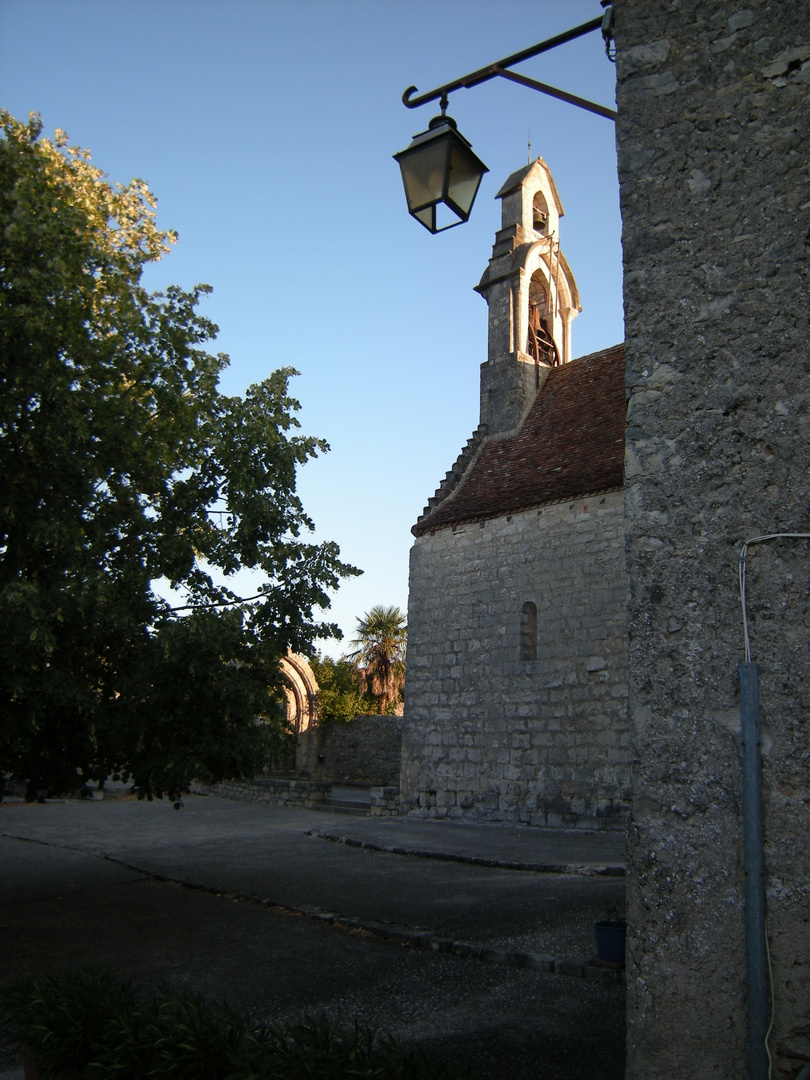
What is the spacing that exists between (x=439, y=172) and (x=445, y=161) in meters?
0.07

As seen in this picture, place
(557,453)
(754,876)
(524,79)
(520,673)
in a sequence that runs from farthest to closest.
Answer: (557,453), (520,673), (524,79), (754,876)

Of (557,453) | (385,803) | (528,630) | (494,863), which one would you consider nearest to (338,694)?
(385,803)

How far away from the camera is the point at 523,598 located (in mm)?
14211

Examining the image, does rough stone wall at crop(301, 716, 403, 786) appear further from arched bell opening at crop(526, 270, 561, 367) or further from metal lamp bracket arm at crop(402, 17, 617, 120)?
metal lamp bracket arm at crop(402, 17, 617, 120)

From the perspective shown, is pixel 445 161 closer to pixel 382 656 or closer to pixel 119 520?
pixel 119 520

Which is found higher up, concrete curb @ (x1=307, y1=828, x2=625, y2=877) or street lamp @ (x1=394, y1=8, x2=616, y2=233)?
street lamp @ (x1=394, y1=8, x2=616, y2=233)

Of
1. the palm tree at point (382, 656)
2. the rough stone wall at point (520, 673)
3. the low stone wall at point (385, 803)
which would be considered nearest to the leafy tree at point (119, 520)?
the rough stone wall at point (520, 673)

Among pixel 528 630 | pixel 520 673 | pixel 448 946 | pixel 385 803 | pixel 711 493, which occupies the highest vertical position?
pixel 528 630

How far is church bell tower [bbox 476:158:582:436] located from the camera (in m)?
16.7

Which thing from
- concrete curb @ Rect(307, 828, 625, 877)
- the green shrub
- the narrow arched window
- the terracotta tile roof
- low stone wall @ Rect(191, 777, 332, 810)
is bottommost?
low stone wall @ Rect(191, 777, 332, 810)

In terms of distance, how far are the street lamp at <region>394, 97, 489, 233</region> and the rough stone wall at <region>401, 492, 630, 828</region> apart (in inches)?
353

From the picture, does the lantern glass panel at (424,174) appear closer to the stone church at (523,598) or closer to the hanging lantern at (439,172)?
the hanging lantern at (439,172)

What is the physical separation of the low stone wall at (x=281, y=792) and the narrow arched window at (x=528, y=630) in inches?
248

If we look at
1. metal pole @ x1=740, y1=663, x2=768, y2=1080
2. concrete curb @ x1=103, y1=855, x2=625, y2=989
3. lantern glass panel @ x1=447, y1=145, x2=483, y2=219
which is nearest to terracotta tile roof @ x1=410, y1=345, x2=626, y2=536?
concrete curb @ x1=103, y1=855, x2=625, y2=989
